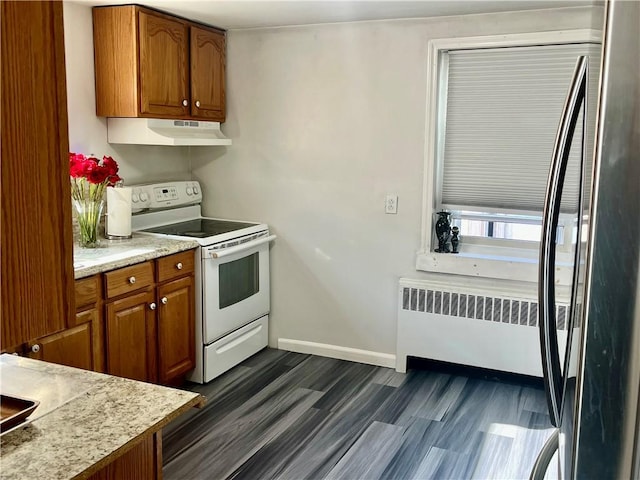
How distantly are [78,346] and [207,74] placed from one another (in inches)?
74.2

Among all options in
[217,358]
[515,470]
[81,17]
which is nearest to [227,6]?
[81,17]

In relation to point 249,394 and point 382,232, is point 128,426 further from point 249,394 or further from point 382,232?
point 382,232

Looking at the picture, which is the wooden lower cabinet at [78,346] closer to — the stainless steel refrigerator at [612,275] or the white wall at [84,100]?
the white wall at [84,100]

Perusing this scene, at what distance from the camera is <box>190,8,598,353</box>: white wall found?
12.4ft

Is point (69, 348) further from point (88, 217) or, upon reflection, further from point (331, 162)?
point (331, 162)

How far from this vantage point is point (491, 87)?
11.8 ft

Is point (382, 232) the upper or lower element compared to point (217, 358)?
upper

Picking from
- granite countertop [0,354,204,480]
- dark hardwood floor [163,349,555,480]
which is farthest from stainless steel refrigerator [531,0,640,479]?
dark hardwood floor [163,349,555,480]

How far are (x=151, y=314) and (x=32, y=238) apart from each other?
8.65 feet

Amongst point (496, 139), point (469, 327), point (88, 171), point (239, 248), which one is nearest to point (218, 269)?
point (239, 248)

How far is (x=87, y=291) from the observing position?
2891 mm

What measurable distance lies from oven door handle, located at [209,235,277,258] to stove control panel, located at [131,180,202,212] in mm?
589

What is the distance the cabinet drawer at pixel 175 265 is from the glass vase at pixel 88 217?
353mm

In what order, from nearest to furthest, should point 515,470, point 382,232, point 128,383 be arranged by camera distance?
point 128,383 → point 515,470 → point 382,232
